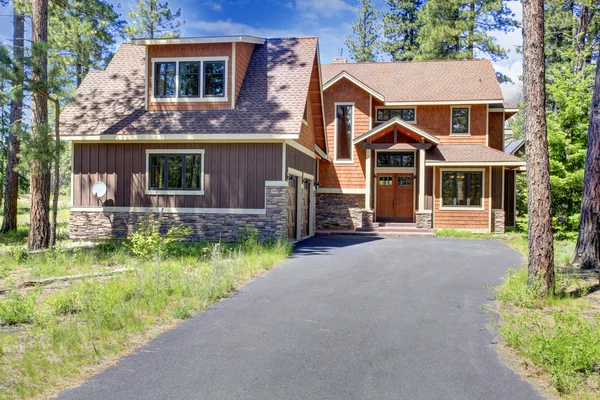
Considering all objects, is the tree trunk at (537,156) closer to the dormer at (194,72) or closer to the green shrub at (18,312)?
the green shrub at (18,312)

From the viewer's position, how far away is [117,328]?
19.2 feet

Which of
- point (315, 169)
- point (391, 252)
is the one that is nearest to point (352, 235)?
point (315, 169)

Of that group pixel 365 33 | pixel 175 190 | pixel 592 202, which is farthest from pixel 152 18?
pixel 592 202

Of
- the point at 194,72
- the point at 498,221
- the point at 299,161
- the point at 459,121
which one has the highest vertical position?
the point at 194,72

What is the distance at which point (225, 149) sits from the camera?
1432cm

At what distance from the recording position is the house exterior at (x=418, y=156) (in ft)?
66.5

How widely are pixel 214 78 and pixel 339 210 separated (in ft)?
28.6

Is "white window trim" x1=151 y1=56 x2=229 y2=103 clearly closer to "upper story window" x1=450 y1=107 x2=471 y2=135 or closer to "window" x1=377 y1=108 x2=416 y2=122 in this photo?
"window" x1=377 y1=108 x2=416 y2=122

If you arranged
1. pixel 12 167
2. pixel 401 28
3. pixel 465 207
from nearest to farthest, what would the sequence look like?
pixel 12 167
pixel 465 207
pixel 401 28

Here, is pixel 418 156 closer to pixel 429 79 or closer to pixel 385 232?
pixel 385 232

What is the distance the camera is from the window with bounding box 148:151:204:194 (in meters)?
14.6

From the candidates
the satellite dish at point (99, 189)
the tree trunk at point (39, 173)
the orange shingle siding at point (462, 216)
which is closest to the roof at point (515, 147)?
the orange shingle siding at point (462, 216)

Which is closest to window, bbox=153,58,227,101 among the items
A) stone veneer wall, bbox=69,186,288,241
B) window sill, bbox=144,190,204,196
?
window sill, bbox=144,190,204,196

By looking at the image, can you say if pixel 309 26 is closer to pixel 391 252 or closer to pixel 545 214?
pixel 391 252
